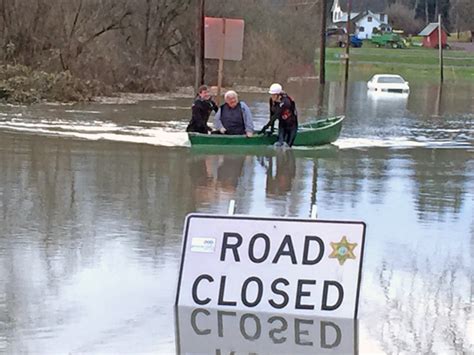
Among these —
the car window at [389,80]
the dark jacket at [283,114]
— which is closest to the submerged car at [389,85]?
the car window at [389,80]

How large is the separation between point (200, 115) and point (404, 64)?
254 feet

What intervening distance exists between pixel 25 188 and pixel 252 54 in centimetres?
4648

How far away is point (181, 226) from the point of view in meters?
12.3

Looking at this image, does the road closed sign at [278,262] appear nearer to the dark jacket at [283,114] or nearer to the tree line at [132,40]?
the dark jacket at [283,114]

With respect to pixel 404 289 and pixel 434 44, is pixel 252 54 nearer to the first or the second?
pixel 404 289

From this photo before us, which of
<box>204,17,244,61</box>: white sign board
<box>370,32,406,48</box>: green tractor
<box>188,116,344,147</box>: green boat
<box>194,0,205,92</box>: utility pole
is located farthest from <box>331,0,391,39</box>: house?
<box>188,116,344,147</box>: green boat

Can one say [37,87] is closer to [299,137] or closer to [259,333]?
[299,137]

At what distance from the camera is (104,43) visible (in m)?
48.4

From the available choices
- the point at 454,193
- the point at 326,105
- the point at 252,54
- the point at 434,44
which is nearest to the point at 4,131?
the point at 454,193

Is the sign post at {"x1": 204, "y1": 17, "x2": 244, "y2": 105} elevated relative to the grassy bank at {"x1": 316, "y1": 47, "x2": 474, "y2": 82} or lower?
elevated

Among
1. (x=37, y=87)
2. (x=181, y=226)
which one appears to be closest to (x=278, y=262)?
(x=181, y=226)

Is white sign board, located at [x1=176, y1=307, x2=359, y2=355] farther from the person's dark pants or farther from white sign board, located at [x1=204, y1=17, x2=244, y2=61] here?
white sign board, located at [x1=204, y1=17, x2=244, y2=61]

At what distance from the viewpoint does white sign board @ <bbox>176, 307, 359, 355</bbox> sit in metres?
7.27

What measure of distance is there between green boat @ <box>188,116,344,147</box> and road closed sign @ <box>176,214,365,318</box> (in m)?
13.2
